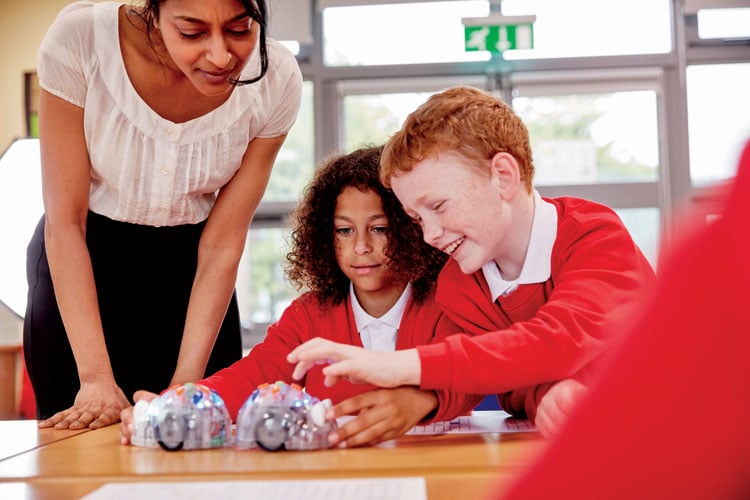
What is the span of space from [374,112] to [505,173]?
3.71 m

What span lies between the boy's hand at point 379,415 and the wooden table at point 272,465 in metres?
0.02

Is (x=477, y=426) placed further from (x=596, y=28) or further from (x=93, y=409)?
(x=596, y=28)

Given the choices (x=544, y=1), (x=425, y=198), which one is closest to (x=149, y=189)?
(x=425, y=198)

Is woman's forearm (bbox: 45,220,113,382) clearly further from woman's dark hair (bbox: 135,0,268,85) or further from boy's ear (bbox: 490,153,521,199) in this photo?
boy's ear (bbox: 490,153,521,199)

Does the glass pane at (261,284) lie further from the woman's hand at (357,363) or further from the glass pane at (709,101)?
the woman's hand at (357,363)

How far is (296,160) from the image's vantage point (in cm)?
479

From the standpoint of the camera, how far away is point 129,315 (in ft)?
4.96

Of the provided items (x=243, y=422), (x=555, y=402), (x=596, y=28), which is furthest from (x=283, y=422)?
(x=596, y=28)

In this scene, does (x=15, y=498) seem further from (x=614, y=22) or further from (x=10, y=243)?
(x=614, y=22)

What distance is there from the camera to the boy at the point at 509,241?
0.99m

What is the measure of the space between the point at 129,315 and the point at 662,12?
4.15 metres

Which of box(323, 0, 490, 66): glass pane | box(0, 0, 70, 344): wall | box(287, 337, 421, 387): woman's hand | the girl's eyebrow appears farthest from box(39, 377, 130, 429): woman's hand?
box(0, 0, 70, 344): wall

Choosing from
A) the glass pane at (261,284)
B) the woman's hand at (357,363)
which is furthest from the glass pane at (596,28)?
the woman's hand at (357,363)

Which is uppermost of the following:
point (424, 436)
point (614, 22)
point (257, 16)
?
point (614, 22)
